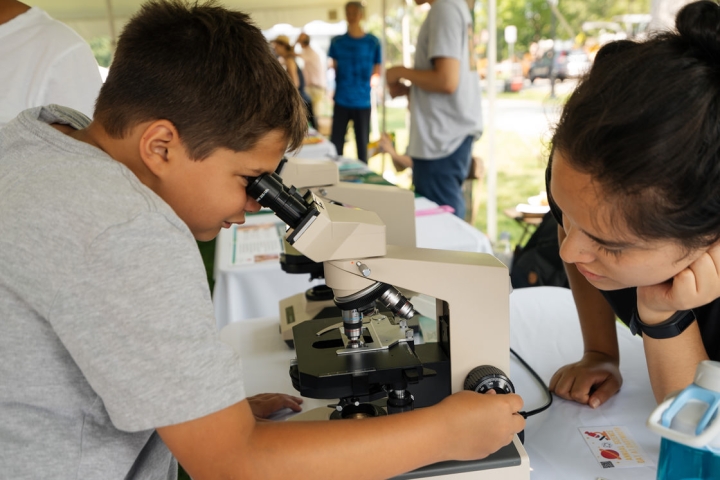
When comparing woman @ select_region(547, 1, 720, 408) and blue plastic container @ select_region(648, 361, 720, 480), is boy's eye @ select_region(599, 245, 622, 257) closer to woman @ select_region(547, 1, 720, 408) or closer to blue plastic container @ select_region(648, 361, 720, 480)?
woman @ select_region(547, 1, 720, 408)

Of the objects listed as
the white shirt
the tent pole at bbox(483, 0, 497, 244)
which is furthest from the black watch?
the tent pole at bbox(483, 0, 497, 244)

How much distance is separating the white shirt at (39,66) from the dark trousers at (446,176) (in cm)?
173

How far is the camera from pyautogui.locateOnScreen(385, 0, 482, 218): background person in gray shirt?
271 cm

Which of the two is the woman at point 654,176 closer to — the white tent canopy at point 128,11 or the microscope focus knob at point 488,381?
the microscope focus knob at point 488,381

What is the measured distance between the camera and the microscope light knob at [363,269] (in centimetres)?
81

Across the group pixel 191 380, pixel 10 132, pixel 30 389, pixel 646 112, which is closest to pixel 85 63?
pixel 10 132

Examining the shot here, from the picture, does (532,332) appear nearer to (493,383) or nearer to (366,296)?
(493,383)

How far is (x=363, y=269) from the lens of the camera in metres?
0.81

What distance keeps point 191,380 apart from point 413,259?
326 millimetres

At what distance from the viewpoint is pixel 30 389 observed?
27.7 inches

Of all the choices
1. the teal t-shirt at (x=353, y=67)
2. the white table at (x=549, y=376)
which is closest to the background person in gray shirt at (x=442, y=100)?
the white table at (x=549, y=376)

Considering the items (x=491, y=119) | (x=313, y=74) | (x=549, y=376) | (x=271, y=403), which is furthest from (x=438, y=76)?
(x=313, y=74)

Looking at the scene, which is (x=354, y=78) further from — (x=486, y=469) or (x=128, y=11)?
(x=486, y=469)

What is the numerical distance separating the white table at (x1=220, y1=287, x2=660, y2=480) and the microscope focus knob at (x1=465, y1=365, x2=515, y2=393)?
13cm
